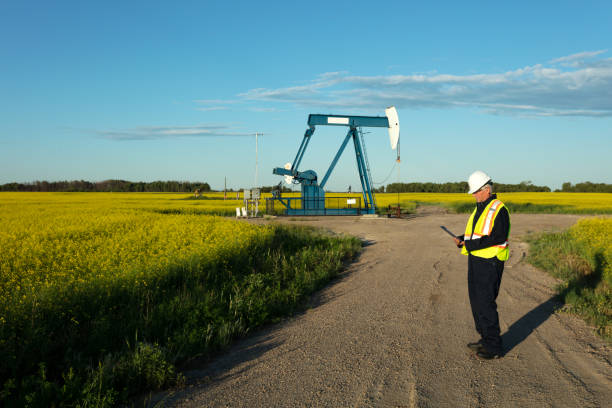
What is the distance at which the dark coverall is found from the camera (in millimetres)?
4891

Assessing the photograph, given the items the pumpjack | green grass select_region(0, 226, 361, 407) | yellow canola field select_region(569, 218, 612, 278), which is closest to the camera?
green grass select_region(0, 226, 361, 407)

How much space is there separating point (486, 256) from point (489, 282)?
0.30 m

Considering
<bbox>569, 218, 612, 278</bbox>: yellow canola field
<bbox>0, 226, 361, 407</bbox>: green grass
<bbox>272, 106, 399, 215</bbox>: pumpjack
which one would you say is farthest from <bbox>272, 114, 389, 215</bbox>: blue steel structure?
<bbox>0, 226, 361, 407</bbox>: green grass

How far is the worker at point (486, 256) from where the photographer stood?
4.90m

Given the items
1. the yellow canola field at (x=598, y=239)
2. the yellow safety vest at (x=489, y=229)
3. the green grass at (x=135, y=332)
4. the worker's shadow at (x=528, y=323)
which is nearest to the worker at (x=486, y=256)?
the yellow safety vest at (x=489, y=229)

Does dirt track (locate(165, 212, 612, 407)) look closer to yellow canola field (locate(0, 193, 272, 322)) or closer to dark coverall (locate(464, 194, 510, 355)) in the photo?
dark coverall (locate(464, 194, 510, 355))

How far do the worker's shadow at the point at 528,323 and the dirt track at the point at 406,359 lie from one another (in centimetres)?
1

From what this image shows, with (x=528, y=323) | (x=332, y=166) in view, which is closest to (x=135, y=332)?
(x=528, y=323)

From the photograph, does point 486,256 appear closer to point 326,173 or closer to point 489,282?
point 489,282

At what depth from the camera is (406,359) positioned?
4.77m

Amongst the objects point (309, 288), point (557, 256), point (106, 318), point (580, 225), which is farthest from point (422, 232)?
point (106, 318)

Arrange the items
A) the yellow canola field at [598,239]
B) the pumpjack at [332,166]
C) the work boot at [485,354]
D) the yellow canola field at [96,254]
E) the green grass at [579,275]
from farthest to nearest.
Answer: the pumpjack at [332,166]
the yellow canola field at [598,239]
the green grass at [579,275]
the yellow canola field at [96,254]
the work boot at [485,354]

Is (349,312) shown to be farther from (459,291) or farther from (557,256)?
(557,256)

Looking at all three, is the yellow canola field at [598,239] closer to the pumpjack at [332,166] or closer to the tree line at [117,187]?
the pumpjack at [332,166]
